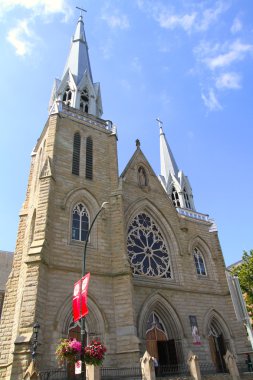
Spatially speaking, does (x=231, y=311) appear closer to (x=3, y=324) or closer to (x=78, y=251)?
(x=78, y=251)

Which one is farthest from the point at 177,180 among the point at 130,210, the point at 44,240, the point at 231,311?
the point at 44,240

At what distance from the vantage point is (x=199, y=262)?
2395cm

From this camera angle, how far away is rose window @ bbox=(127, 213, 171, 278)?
20094 millimetres

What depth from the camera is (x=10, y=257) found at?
110 feet

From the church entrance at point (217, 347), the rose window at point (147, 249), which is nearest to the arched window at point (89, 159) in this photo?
the rose window at point (147, 249)

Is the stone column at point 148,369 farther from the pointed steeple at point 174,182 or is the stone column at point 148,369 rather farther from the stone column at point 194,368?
the pointed steeple at point 174,182

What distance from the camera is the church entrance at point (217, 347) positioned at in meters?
19.7

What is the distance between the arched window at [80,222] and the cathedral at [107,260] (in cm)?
6

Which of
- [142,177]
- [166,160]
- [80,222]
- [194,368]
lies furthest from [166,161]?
[194,368]

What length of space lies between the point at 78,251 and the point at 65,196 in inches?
136

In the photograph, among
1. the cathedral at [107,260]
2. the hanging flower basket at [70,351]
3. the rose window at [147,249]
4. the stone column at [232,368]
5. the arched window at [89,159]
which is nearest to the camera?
the hanging flower basket at [70,351]

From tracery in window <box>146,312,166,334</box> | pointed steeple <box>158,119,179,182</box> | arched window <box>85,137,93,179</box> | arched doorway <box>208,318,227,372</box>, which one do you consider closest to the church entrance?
arched doorway <box>208,318,227,372</box>

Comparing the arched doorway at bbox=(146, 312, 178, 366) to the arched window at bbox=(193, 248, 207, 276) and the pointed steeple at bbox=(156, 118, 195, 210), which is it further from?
Result: the pointed steeple at bbox=(156, 118, 195, 210)

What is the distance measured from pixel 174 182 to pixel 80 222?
47.6ft
